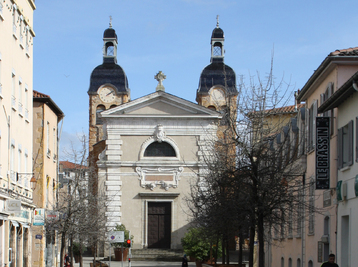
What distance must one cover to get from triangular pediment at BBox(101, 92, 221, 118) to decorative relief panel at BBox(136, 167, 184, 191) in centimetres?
397

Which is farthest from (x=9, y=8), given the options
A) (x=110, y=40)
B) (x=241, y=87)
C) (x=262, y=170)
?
(x=110, y=40)

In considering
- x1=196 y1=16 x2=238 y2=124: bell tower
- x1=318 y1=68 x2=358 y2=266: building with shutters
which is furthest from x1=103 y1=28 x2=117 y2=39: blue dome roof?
x1=318 y1=68 x2=358 y2=266: building with shutters

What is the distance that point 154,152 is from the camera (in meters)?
51.4

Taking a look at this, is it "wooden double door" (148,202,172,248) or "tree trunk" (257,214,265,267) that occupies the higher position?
"tree trunk" (257,214,265,267)

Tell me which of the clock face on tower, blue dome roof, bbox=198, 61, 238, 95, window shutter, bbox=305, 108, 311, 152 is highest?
blue dome roof, bbox=198, 61, 238, 95

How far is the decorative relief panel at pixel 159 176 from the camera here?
166 feet

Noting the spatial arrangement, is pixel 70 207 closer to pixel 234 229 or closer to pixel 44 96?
pixel 44 96

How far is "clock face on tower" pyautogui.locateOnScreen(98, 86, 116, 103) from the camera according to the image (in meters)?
75.8

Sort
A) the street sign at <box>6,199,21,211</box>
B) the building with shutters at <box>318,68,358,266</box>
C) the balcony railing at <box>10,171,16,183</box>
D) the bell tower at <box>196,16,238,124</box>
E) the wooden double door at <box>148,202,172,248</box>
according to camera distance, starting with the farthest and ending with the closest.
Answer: the bell tower at <box>196,16,238,124</box> < the wooden double door at <box>148,202,172,248</box> < the balcony railing at <box>10,171,16,183</box> < the street sign at <box>6,199,21,211</box> < the building with shutters at <box>318,68,358,266</box>

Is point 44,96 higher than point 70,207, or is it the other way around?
point 44,96

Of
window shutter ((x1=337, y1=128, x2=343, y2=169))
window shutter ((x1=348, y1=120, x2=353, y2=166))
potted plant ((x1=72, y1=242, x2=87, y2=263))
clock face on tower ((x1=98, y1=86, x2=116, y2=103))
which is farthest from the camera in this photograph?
clock face on tower ((x1=98, y1=86, x2=116, y2=103))

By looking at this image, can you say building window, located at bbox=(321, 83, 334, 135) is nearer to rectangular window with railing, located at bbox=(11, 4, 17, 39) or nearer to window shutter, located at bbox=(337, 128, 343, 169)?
window shutter, located at bbox=(337, 128, 343, 169)

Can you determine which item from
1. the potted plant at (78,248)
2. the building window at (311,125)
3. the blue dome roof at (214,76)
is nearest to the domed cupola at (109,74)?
the blue dome roof at (214,76)

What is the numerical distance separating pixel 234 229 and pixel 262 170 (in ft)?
16.1
